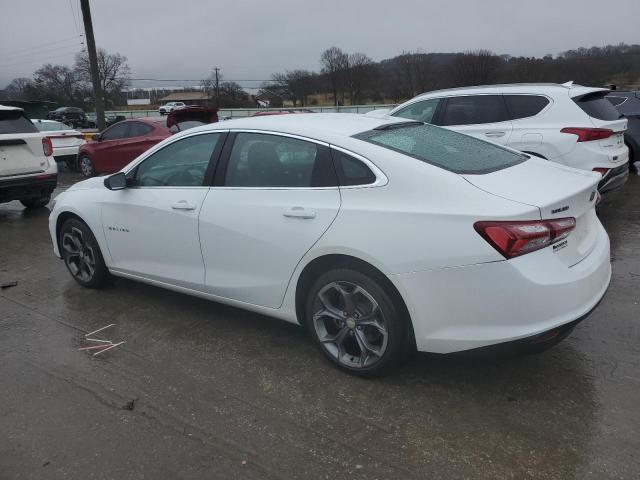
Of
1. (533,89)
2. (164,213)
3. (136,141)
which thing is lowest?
(164,213)

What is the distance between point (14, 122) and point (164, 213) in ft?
20.4

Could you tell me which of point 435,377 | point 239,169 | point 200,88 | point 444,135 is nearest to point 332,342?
point 435,377

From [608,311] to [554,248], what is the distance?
171cm

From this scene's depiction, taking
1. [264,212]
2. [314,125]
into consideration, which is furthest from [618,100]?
[264,212]

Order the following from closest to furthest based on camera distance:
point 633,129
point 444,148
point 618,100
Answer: point 444,148 < point 633,129 < point 618,100

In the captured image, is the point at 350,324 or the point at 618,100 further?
the point at 618,100

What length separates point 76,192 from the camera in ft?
16.1

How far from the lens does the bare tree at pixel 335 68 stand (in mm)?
62250

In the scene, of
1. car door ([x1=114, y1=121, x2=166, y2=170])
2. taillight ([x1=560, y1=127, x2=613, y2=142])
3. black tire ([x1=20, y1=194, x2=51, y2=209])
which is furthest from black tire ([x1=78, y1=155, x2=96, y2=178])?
taillight ([x1=560, y1=127, x2=613, y2=142])

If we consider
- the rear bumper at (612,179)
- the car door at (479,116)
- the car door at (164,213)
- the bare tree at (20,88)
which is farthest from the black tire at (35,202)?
the bare tree at (20,88)

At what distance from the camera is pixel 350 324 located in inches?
125

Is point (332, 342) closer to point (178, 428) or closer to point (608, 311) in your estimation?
point (178, 428)

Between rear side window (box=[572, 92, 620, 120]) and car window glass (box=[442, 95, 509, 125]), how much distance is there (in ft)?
2.87

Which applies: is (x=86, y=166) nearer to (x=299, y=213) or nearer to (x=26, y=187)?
(x=26, y=187)
